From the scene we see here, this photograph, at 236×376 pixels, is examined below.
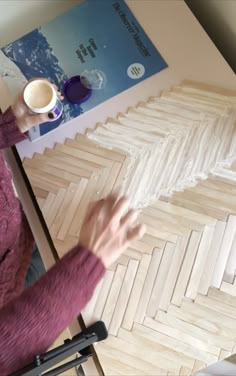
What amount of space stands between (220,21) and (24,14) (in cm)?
47

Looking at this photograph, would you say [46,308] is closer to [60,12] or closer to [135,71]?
[135,71]

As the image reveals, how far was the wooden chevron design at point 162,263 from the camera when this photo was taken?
784 millimetres

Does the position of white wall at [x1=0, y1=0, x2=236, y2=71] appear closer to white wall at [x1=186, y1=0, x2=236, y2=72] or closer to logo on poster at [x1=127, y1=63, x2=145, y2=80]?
white wall at [x1=186, y1=0, x2=236, y2=72]

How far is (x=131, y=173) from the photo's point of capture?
92 centimetres

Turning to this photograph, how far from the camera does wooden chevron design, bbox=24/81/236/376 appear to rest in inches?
30.9

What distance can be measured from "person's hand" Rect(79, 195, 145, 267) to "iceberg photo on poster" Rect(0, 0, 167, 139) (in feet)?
1.06

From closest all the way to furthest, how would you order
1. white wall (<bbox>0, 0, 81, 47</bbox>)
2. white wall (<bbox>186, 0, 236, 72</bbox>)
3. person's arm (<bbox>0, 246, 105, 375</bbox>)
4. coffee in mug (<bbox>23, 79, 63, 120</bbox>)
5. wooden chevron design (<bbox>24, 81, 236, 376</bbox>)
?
person's arm (<bbox>0, 246, 105, 375</bbox>)
wooden chevron design (<bbox>24, 81, 236, 376</bbox>)
coffee in mug (<bbox>23, 79, 63, 120</bbox>)
white wall (<bbox>186, 0, 236, 72</bbox>)
white wall (<bbox>0, 0, 81, 47</bbox>)

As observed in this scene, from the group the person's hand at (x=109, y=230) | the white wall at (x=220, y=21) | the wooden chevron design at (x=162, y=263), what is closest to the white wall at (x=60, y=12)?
the white wall at (x=220, y=21)

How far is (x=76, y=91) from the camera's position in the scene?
3.36 feet

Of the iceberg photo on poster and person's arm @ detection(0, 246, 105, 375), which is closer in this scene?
person's arm @ detection(0, 246, 105, 375)

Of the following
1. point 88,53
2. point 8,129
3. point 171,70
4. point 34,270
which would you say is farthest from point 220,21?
point 34,270

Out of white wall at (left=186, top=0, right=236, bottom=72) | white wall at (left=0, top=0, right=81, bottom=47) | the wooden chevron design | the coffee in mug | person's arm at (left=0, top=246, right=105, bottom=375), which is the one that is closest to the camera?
person's arm at (left=0, top=246, right=105, bottom=375)

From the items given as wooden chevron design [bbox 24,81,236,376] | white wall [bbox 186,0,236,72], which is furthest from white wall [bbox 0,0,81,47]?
wooden chevron design [bbox 24,81,236,376]

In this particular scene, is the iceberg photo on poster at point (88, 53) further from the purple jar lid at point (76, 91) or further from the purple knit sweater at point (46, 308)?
the purple knit sweater at point (46, 308)
